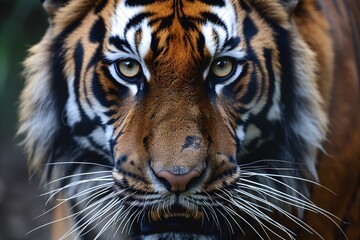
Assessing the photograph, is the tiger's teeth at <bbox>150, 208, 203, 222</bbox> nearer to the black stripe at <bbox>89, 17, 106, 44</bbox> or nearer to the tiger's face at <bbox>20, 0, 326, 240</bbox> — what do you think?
the tiger's face at <bbox>20, 0, 326, 240</bbox>

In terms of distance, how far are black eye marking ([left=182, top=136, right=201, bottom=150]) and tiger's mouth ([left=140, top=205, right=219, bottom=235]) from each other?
16 centimetres

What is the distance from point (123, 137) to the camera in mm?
2271

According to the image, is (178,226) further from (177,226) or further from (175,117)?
(175,117)

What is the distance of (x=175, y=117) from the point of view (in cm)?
220

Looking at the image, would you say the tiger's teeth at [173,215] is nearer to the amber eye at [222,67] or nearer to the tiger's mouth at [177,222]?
the tiger's mouth at [177,222]

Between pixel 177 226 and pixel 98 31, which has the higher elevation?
pixel 98 31

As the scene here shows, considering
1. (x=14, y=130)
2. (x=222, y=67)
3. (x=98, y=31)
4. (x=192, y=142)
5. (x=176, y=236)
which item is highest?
(x=98, y=31)

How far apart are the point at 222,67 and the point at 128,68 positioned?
0.25 metres

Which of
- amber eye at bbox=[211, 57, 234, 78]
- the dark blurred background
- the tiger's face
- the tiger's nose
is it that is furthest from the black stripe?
the dark blurred background

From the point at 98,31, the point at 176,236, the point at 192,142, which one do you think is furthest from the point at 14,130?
the point at 192,142

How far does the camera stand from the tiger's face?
2.20 meters

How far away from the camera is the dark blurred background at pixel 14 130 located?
4.48 m

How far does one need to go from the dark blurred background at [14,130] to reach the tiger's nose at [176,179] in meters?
2.31

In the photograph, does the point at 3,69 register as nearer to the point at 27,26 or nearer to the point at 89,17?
the point at 27,26
